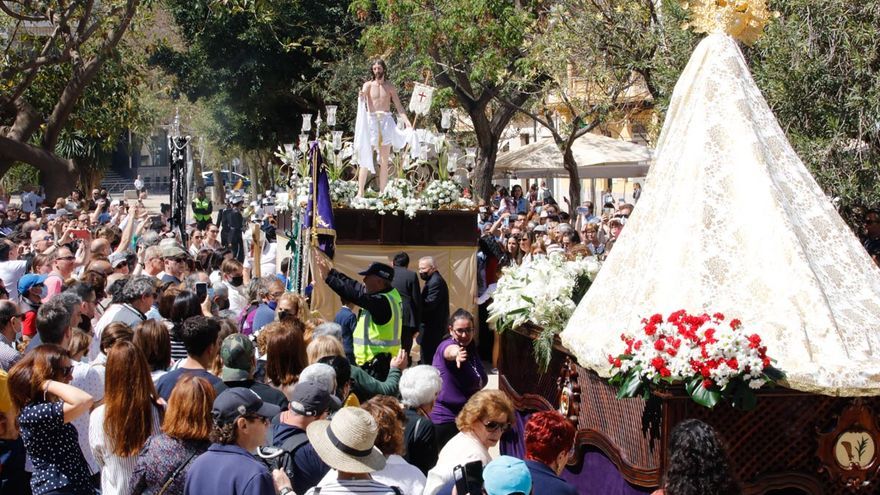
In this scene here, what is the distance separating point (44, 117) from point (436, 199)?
14381 millimetres

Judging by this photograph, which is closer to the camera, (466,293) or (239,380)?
(239,380)

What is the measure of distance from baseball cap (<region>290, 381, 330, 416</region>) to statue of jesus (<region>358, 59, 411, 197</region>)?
8103 mm

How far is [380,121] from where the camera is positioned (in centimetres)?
1362

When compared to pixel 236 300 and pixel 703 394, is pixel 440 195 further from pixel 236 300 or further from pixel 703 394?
pixel 703 394

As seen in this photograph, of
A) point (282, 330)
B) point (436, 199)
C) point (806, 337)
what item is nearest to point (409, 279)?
point (436, 199)

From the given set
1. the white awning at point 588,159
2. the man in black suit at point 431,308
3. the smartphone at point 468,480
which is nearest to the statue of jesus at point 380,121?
the man in black suit at point 431,308

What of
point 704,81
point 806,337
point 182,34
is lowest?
point 806,337

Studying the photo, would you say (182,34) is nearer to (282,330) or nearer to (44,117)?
(44,117)

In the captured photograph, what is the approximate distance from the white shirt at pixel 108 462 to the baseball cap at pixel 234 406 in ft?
2.46

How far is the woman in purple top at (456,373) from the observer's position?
295 inches

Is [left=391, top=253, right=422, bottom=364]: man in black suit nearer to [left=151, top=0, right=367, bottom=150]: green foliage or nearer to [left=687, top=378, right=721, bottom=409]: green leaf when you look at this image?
[left=687, top=378, right=721, bottom=409]: green leaf

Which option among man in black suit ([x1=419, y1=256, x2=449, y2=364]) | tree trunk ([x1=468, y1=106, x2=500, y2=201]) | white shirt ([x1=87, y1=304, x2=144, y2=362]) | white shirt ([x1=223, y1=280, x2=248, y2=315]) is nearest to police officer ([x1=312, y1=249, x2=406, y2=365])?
white shirt ([x1=87, y1=304, x2=144, y2=362])

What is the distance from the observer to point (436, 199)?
13391 mm

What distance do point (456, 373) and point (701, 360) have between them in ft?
8.10
